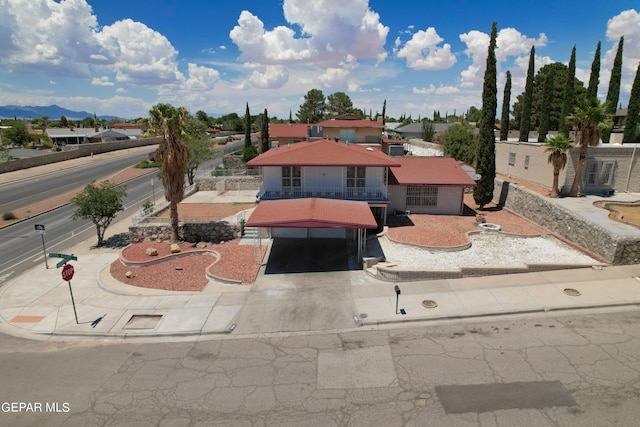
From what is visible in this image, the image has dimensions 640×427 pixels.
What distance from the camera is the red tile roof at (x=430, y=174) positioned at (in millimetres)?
26359

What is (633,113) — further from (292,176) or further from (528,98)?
(292,176)

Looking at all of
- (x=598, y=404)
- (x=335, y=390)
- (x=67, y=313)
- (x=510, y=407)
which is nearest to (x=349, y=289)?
(x=335, y=390)

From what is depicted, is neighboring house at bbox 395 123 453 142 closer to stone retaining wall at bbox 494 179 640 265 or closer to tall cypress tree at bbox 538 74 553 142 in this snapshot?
tall cypress tree at bbox 538 74 553 142

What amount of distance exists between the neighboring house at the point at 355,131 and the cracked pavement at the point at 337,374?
131 ft

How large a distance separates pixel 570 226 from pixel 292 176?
16753 mm

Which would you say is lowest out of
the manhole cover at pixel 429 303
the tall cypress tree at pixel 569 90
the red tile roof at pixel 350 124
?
the manhole cover at pixel 429 303

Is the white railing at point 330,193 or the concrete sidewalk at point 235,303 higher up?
the white railing at point 330,193

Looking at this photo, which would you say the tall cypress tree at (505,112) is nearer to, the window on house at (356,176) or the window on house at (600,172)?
the window on house at (600,172)

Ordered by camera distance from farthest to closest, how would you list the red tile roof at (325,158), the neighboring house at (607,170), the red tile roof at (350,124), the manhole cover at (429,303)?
1. the red tile roof at (350,124)
2. the neighboring house at (607,170)
3. the red tile roof at (325,158)
4. the manhole cover at (429,303)

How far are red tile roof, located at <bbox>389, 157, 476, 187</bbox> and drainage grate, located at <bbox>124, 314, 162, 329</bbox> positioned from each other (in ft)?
59.2

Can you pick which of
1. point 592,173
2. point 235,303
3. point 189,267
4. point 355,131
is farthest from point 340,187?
point 355,131

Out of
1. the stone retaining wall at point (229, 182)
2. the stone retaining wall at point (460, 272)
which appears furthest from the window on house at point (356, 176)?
the stone retaining wall at point (229, 182)

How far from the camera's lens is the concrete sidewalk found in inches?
536

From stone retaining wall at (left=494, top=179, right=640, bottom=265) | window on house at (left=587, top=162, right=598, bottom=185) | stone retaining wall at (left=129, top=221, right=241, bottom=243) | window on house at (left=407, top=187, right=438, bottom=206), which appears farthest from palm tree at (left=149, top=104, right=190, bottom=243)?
window on house at (left=587, top=162, right=598, bottom=185)
